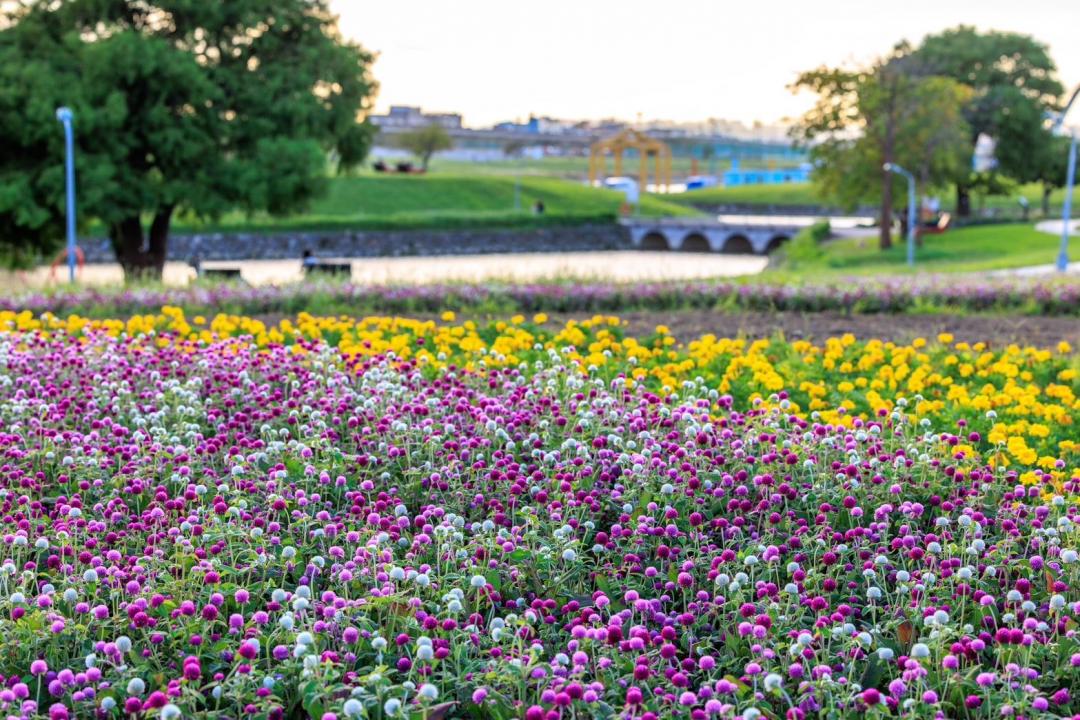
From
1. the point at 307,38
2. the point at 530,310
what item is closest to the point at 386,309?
the point at 530,310

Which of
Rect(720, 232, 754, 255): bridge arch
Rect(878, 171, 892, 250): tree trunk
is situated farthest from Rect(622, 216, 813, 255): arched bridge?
Rect(878, 171, 892, 250): tree trunk

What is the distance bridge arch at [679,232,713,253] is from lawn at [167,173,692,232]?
209 inches

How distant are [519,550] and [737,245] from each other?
77865 mm

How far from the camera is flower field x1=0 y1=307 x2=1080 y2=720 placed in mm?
3312

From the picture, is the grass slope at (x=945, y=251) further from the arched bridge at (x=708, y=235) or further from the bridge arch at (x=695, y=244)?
the bridge arch at (x=695, y=244)

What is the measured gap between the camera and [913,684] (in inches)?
133

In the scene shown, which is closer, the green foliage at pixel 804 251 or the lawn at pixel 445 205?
the green foliage at pixel 804 251

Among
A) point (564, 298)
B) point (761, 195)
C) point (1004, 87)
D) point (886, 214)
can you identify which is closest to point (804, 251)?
point (886, 214)

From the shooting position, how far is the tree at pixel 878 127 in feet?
170

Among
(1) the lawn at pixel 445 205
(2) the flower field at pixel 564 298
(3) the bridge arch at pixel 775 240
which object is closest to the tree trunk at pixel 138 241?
(2) the flower field at pixel 564 298

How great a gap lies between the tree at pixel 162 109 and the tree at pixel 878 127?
29.0 meters

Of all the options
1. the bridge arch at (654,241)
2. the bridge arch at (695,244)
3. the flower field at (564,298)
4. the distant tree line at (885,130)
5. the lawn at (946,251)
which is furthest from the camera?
the bridge arch at (654,241)

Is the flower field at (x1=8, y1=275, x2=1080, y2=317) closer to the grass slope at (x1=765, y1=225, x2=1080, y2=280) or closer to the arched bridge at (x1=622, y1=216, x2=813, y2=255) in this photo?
the grass slope at (x1=765, y1=225, x2=1080, y2=280)

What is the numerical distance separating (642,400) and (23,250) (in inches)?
1022
